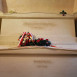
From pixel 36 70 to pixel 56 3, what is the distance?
1.24m

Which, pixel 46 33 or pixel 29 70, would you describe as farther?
pixel 46 33

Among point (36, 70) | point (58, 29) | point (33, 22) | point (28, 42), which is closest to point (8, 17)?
point (33, 22)

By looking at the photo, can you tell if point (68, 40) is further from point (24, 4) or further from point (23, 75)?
point (24, 4)

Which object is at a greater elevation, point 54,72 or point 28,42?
point 28,42

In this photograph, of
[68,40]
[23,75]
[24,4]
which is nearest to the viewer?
[23,75]

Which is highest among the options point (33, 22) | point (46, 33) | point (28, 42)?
point (33, 22)

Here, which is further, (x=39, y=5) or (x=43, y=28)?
(x=39, y=5)

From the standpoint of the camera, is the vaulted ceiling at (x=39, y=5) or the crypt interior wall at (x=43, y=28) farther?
the vaulted ceiling at (x=39, y=5)

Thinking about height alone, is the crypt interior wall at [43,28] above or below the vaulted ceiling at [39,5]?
below

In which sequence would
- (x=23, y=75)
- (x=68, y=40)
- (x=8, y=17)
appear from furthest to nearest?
(x=8, y=17) < (x=68, y=40) < (x=23, y=75)

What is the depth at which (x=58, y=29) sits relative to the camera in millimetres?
994

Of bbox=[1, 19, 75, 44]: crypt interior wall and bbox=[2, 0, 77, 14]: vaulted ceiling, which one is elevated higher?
bbox=[2, 0, 77, 14]: vaulted ceiling

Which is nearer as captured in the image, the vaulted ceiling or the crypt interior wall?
the crypt interior wall

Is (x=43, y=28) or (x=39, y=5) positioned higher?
(x=39, y=5)
